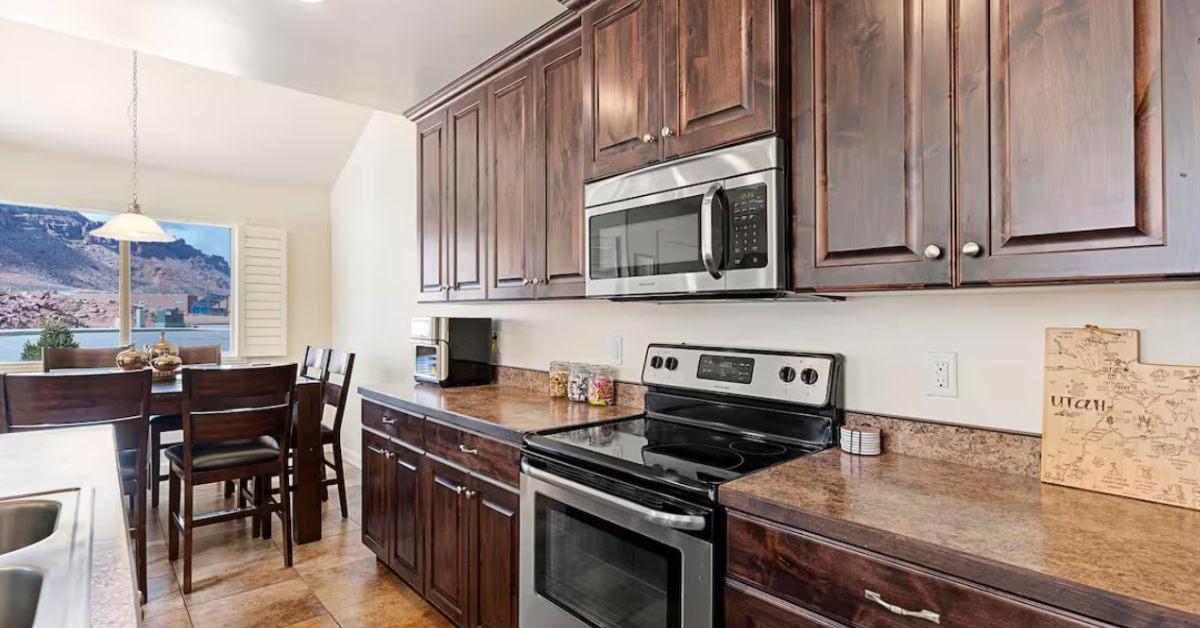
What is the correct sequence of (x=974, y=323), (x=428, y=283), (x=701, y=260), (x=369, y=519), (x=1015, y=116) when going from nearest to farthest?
(x=1015, y=116) < (x=974, y=323) < (x=701, y=260) < (x=369, y=519) < (x=428, y=283)

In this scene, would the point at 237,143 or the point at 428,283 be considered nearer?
the point at 428,283

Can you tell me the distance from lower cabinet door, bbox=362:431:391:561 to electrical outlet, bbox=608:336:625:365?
1.10 metres

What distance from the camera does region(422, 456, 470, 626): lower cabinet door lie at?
7.07 feet

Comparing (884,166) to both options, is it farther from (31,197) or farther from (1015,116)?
(31,197)

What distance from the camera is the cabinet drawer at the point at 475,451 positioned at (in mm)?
1928

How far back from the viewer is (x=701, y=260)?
1662 mm

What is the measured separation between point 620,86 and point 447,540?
1748 millimetres

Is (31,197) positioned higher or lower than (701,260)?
higher

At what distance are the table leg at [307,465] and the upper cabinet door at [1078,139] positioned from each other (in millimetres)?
3128

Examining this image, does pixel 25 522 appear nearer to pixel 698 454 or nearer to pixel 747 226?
pixel 698 454

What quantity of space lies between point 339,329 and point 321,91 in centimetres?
268

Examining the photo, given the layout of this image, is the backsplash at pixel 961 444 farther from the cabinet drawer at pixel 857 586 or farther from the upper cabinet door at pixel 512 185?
the upper cabinet door at pixel 512 185

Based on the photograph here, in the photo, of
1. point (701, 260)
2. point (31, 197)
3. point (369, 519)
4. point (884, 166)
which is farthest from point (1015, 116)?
point (31, 197)

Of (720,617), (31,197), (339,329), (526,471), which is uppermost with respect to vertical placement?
(31,197)
